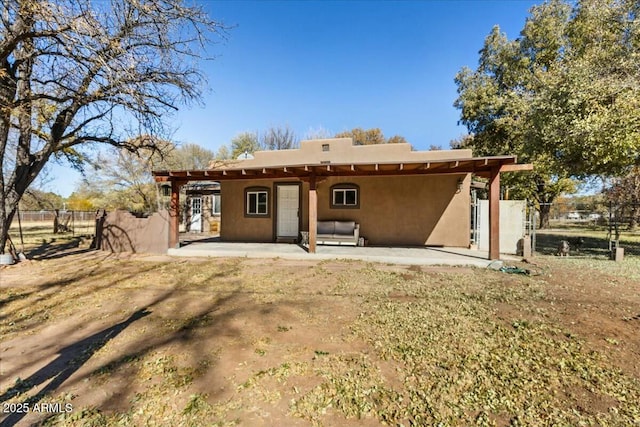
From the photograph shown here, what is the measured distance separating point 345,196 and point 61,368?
8672mm

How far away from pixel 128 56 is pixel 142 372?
204 inches

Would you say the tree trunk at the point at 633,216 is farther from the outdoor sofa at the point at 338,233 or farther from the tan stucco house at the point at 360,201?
the outdoor sofa at the point at 338,233

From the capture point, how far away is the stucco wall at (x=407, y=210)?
385 inches

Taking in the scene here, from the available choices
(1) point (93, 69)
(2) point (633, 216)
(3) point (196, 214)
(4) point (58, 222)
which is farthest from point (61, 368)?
(4) point (58, 222)

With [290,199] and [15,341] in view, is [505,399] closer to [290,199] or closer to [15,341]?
[15,341]

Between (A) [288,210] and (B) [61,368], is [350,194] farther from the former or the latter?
(B) [61,368]

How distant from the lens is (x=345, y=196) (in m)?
10.5

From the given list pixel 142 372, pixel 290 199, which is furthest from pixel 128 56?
pixel 290 199

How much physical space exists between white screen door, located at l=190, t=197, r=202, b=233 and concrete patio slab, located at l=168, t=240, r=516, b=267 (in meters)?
8.89

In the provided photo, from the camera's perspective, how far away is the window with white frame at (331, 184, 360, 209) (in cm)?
1038

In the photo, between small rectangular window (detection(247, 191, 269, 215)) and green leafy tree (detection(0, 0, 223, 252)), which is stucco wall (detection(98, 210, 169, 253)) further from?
small rectangular window (detection(247, 191, 269, 215))

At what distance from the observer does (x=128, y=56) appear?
5137 mm

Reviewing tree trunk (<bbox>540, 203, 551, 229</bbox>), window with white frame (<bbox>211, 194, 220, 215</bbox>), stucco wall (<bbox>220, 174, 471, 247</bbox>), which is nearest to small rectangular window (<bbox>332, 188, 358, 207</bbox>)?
stucco wall (<bbox>220, 174, 471, 247</bbox>)

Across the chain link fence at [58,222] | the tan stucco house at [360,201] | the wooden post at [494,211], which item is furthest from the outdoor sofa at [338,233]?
the chain link fence at [58,222]
